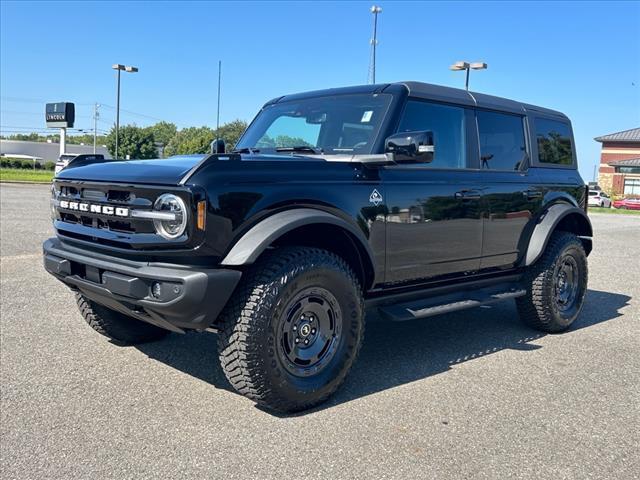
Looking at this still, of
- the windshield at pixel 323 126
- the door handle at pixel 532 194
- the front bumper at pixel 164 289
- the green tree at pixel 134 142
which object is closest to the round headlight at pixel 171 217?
the front bumper at pixel 164 289

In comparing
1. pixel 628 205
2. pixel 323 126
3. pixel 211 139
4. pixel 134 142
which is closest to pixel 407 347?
pixel 323 126

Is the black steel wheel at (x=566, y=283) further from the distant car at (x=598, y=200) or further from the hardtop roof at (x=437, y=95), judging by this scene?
the distant car at (x=598, y=200)

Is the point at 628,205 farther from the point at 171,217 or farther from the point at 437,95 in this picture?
the point at 171,217

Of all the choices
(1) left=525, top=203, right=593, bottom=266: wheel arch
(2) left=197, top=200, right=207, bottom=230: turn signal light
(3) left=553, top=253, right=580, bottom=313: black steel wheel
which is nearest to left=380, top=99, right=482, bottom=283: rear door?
(1) left=525, top=203, right=593, bottom=266: wheel arch

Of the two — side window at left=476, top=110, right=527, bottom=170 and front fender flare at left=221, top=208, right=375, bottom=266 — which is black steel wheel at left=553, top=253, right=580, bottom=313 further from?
front fender flare at left=221, top=208, right=375, bottom=266

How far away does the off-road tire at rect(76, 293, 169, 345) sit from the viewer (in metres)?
Answer: 4.40

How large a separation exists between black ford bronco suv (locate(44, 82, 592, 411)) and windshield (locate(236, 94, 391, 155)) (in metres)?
0.02

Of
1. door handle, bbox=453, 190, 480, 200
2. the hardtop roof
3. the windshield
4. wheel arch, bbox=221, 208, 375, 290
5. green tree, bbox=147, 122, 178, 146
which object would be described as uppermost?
green tree, bbox=147, 122, 178, 146

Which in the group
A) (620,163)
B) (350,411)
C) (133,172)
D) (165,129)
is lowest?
(350,411)

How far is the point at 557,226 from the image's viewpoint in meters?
5.72

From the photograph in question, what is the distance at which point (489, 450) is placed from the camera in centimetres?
305

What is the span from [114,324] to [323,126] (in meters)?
2.21

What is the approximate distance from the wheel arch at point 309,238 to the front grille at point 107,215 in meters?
0.41

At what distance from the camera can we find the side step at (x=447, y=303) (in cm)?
406
